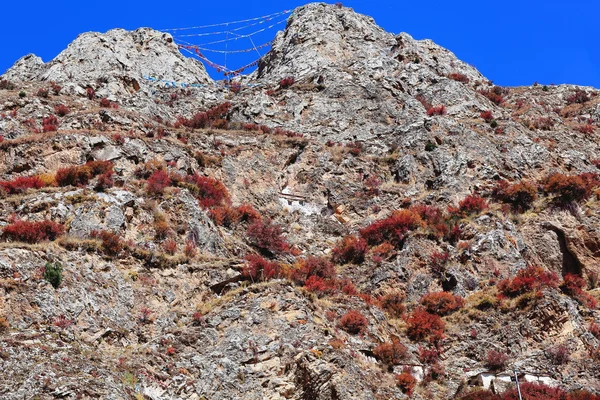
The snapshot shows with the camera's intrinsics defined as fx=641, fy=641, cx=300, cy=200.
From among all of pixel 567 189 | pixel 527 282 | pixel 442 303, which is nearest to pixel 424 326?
pixel 442 303

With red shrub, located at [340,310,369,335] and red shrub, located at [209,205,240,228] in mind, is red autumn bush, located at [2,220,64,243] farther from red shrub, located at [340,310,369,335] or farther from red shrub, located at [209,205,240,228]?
red shrub, located at [340,310,369,335]

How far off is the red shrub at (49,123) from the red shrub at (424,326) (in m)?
24.3

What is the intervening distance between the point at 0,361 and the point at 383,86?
41.4m

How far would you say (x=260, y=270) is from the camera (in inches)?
1142

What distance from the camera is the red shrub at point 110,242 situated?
27359 millimetres

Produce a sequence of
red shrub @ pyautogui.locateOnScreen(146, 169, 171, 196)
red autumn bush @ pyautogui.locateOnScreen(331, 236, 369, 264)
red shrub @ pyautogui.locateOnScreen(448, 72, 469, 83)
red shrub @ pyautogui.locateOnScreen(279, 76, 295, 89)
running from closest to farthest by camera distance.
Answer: red shrub @ pyautogui.locateOnScreen(146, 169, 171, 196), red autumn bush @ pyautogui.locateOnScreen(331, 236, 369, 264), red shrub @ pyautogui.locateOnScreen(279, 76, 295, 89), red shrub @ pyautogui.locateOnScreen(448, 72, 469, 83)

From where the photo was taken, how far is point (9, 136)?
39219mm

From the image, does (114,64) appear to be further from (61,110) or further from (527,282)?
(527,282)

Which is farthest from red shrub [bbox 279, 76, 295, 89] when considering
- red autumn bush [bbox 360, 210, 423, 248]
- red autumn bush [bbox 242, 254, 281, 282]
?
red autumn bush [bbox 242, 254, 281, 282]

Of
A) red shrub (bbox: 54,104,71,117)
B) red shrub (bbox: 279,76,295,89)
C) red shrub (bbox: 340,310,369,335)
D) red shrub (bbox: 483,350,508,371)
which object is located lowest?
red shrub (bbox: 483,350,508,371)

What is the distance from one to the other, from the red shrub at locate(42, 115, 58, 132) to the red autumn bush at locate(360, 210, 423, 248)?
65.7ft

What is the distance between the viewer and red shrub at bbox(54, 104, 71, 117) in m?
42.9

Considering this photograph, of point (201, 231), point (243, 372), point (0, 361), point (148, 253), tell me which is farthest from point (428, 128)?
point (0, 361)

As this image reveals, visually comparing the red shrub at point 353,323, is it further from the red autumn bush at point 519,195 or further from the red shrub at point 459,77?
the red shrub at point 459,77
